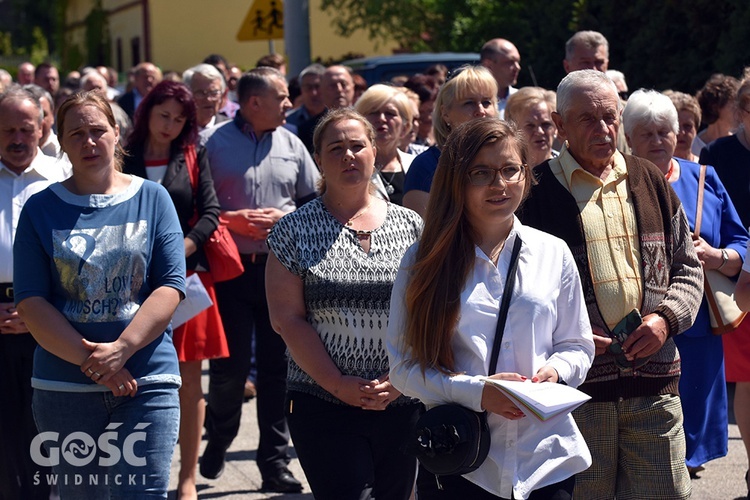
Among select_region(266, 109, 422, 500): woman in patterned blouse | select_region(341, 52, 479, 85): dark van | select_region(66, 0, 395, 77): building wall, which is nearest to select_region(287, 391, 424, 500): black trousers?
select_region(266, 109, 422, 500): woman in patterned blouse

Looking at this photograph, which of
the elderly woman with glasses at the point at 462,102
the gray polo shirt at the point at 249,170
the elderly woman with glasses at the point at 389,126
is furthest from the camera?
the gray polo shirt at the point at 249,170

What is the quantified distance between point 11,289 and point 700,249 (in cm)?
325

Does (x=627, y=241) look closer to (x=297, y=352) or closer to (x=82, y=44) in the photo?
(x=297, y=352)

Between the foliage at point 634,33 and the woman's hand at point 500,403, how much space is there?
6.23m

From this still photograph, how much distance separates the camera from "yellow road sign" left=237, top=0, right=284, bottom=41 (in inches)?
560

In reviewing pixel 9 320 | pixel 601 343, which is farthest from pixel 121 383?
pixel 601 343

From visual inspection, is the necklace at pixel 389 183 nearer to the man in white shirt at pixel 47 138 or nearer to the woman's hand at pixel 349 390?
the man in white shirt at pixel 47 138

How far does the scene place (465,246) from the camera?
369 centimetres

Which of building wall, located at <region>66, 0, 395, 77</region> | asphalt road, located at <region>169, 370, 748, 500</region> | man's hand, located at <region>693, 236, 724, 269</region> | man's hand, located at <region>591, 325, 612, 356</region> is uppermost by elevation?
building wall, located at <region>66, 0, 395, 77</region>

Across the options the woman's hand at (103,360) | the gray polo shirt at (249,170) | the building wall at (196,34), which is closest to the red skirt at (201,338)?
the gray polo shirt at (249,170)

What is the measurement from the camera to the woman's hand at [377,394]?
436cm

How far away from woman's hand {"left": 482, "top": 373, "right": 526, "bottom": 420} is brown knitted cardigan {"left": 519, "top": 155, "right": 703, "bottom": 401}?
39.9 inches

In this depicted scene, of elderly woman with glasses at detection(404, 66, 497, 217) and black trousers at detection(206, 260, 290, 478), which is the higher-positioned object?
elderly woman with glasses at detection(404, 66, 497, 217)

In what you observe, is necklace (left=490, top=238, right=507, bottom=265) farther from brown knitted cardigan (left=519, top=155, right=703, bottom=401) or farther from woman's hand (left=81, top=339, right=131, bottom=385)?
woman's hand (left=81, top=339, right=131, bottom=385)
